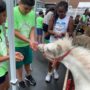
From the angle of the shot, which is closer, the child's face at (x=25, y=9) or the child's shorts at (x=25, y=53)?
the child's face at (x=25, y=9)

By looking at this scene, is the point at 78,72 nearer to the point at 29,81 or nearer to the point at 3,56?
the point at 3,56

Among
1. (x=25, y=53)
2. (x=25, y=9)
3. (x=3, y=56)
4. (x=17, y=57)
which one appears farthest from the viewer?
(x=25, y=53)

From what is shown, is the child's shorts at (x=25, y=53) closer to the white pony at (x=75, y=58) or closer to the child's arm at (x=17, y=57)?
the white pony at (x=75, y=58)

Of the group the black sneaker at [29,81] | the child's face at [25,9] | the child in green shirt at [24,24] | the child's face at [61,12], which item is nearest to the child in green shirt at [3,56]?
the child in green shirt at [24,24]

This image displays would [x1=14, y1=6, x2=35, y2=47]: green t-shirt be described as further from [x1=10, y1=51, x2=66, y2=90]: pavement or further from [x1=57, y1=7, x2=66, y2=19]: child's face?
[x1=10, y1=51, x2=66, y2=90]: pavement

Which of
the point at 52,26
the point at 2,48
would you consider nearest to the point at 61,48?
the point at 2,48

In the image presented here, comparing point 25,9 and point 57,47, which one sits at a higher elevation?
point 25,9

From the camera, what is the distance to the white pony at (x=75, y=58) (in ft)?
6.63

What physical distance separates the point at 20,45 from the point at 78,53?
6.03 ft

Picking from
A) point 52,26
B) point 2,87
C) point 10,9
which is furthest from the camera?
point 52,26

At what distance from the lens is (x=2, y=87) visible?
254cm

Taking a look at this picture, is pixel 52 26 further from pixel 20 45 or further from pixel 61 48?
pixel 61 48

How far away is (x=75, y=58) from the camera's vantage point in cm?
213

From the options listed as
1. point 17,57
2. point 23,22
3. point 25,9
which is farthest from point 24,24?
point 17,57
